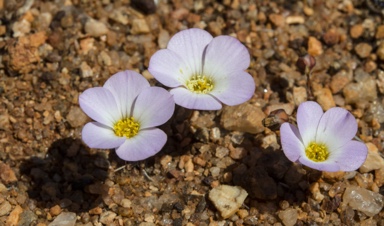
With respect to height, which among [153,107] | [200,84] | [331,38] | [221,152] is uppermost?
[153,107]

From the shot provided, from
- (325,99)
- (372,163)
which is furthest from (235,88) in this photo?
(372,163)

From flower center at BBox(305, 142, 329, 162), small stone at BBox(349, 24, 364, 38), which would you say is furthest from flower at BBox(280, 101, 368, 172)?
small stone at BBox(349, 24, 364, 38)

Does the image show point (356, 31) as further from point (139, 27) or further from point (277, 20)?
point (139, 27)

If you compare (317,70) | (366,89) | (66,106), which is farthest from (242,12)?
(66,106)

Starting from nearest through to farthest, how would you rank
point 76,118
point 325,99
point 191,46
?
point 191,46 < point 76,118 < point 325,99

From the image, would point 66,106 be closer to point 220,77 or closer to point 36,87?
point 36,87

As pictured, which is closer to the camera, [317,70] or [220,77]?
[220,77]

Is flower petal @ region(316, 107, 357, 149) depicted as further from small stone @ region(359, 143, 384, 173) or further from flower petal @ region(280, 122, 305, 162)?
small stone @ region(359, 143, 384, 173)

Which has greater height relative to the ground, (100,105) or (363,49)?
(100,105)
